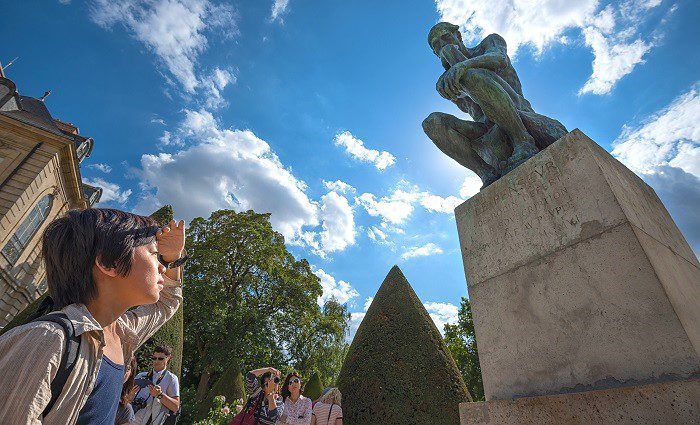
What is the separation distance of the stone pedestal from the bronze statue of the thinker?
622 millimetres

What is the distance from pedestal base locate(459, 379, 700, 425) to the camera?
4.31 feet

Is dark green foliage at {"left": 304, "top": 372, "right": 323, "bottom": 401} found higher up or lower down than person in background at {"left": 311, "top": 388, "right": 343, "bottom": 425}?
higher up

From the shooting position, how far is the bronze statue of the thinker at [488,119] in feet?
10.1

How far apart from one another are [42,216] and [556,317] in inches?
1034

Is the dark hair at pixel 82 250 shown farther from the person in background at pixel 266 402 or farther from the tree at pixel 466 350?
the tree at pixel 466 350

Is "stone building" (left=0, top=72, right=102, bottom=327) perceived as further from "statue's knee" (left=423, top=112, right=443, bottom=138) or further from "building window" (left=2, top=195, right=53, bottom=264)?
"statue's knee" (left=423, top=112, right=443, bottom=138)

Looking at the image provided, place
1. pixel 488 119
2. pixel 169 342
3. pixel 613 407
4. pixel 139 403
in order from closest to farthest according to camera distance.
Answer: pixel 613 407, pixel 488 119, pixel 139 403, pixel 169 342

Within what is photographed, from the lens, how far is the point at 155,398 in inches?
166

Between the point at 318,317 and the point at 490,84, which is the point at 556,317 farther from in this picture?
the point at 318,317

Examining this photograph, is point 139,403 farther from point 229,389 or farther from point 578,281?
point 229,389

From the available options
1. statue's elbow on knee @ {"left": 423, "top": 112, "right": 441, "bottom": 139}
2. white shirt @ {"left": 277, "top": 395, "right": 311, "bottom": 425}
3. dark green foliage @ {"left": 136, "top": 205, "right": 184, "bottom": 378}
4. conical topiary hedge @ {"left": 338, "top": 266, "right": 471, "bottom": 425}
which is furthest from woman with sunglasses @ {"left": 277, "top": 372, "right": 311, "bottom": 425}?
dark green foliage @ {"left": 136, "top": 205, "right": 184, "bottom": 378}

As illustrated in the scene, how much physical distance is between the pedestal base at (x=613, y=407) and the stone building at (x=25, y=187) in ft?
75.8

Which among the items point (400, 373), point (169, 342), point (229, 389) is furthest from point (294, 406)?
point (229, 389)

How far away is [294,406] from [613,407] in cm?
461
